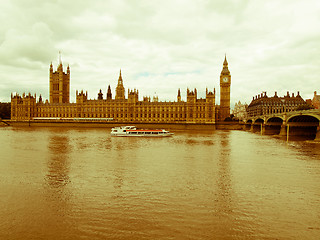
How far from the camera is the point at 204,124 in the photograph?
9194 cm

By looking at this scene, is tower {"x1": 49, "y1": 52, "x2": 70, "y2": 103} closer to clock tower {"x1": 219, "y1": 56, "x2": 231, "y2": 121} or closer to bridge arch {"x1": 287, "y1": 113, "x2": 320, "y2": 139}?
clock tower {"x1": 219, "y1": 56, "x2": 231, "y2": 121}

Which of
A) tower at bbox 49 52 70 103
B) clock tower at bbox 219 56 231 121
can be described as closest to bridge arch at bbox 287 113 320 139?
clock tower at bbox 219 56 231 121

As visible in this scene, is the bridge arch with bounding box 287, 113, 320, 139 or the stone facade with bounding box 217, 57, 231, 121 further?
the stone facade with bounding box 217, 57, 231, 121

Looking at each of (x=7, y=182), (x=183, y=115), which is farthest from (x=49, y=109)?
(x=7, y=182)

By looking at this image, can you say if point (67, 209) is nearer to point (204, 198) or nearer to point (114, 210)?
point (114, 210)

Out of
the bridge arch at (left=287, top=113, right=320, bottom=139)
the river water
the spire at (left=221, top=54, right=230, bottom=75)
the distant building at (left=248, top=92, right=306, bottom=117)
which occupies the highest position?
the spire at (left=221, top=54, right=230, bottom=75)

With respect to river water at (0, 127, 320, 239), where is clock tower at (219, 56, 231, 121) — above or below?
above

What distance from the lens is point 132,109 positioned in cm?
10762

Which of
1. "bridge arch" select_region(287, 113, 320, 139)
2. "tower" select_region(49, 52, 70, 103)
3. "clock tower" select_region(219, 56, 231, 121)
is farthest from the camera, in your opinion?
"tower" select_region(49, 52, 70, 103)

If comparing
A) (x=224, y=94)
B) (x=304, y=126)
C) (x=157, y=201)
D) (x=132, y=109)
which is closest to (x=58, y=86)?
(x=132, y=109)

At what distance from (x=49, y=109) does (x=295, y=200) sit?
388ft

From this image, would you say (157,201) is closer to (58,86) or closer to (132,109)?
(132,109)

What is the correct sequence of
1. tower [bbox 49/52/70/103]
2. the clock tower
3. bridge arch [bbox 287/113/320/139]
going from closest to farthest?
bridge arch [bbox 287/113/320/139] < the clock tower < tower [bbox 49/52/70/103]

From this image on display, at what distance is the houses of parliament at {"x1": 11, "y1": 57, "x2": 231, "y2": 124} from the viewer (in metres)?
102
